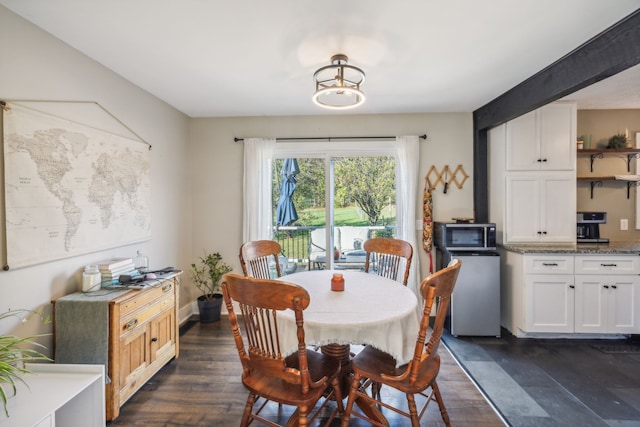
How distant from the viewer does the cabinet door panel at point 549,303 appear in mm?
2859

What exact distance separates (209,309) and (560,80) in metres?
4.05

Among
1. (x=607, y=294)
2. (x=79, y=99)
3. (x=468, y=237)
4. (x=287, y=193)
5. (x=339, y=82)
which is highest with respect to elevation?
(x=339, y=82)

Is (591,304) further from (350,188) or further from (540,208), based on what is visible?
(350,188)

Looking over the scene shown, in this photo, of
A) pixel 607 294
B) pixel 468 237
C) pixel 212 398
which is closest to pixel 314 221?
pixel 468 237

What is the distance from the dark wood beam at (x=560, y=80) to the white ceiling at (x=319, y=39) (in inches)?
2.9

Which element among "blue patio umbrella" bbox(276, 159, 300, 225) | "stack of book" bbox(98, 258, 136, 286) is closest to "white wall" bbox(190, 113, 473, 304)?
"blue patio umbrella" bbox(276, 159, 300, 225)

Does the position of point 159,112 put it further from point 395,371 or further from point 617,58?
point 617,58

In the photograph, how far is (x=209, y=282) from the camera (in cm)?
370

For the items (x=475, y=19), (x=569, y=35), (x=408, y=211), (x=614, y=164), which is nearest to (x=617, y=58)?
(x=569, y=35)

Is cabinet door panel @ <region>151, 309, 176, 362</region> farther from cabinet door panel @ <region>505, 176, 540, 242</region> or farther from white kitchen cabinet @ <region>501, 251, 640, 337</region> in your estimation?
cabinet door panel @ <region>505, 176, 540, 242</region>

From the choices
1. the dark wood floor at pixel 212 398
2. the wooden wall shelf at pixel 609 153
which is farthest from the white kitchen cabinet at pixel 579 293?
the wooden wall shelf at pixel 609 153

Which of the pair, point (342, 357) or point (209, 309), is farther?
point (209, 309)

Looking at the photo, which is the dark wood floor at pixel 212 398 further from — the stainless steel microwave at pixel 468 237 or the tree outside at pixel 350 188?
the tree outside at pixel 350 188

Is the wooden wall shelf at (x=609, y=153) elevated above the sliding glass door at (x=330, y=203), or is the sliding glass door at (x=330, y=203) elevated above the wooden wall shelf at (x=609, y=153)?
the wooden wall shelf at (x=609, y=153)
